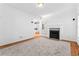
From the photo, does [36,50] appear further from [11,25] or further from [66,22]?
[66,22]

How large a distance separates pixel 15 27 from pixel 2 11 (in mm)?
1325

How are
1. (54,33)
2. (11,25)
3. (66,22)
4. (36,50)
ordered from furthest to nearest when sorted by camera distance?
(54,33) → (66,22) → (11,25) → (36,50)

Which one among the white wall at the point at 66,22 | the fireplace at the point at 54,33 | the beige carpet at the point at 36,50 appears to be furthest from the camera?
the fireplace at the point at 54,33

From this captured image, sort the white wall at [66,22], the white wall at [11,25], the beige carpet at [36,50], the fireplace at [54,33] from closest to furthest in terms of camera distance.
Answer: the beige carpet at [36,50], the white wall at [11,25], the white wall at [66,22], the fireplace at [54,33]

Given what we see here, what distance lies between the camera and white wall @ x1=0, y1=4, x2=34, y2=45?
4.38m

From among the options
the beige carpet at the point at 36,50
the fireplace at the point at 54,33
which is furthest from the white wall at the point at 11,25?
the fireplace at the point at 54,33

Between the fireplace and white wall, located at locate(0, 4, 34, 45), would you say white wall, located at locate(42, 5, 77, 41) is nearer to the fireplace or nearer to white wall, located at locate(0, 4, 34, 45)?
the fireplace

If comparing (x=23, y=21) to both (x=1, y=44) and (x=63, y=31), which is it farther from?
(x=63, y=31)

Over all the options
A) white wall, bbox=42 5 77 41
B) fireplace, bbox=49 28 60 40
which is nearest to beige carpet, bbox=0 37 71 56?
white wall, bbox=42 5 77 41

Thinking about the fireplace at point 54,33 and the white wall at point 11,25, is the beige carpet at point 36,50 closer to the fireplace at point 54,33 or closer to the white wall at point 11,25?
the white wall at point 11,25

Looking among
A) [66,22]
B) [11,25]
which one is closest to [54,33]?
[66,22]

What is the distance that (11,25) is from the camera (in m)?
4.93

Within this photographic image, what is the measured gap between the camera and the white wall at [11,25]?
438 cm

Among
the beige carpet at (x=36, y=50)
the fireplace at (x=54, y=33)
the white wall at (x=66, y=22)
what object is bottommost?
the beige carpet at (x=36, y=50)
